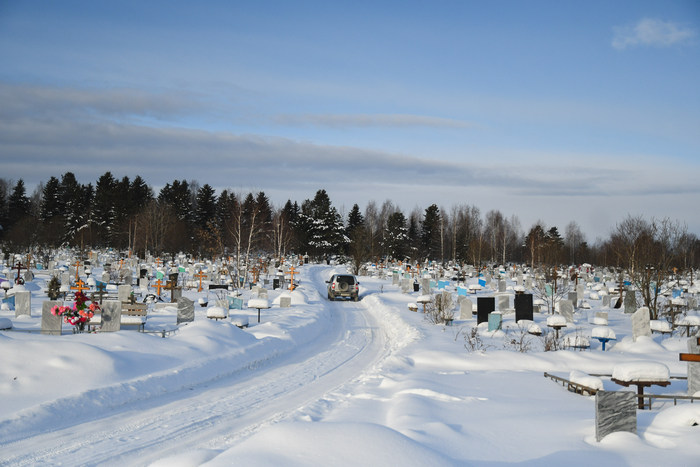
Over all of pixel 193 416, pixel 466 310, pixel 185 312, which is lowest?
pixel 193 416

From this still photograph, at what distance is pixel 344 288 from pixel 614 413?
2299cm

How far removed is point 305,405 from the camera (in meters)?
8.59

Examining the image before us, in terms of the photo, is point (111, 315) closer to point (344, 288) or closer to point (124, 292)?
point (124, 292)

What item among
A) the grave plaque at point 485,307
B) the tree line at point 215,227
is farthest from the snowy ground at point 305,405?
the tree line at point 215,227

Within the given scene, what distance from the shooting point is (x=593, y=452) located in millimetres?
6266

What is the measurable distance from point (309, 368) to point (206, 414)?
4.00 m

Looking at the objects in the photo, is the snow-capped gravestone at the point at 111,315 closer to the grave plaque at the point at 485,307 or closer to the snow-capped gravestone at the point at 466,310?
the grave plaque at the point at 485,307

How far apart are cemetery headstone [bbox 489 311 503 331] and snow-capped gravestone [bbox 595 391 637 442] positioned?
1069 cm

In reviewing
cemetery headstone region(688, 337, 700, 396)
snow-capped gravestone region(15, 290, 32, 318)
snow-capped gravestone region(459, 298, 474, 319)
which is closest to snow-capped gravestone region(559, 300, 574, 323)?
snow-capped gravestone region(459, 298, 474, 319)

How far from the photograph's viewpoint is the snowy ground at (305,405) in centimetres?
590

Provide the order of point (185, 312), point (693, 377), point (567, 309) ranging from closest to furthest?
1. point (693, 377)
2. point (185, 312)
3. point (567, 309)

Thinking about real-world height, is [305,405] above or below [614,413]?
below

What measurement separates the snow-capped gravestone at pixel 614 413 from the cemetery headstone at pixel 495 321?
35.1ft

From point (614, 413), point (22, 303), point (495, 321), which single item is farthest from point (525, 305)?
point (22, 303)
